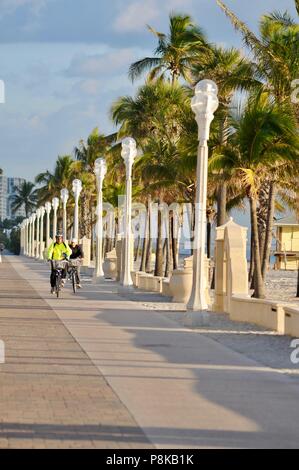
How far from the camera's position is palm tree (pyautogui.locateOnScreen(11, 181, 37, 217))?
6614 inches

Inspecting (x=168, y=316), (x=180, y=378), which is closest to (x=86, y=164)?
(x=168, y=316)

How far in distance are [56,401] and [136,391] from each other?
1137 millimetres

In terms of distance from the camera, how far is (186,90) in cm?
4588

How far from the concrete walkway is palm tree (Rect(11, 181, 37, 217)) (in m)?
151

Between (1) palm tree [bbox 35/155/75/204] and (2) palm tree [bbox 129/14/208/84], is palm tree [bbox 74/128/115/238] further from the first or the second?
(2) palm tree [bbox 129/14/208/84]

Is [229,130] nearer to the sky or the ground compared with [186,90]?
nearer to the ground

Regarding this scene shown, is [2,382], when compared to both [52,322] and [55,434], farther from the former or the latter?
[52,322]

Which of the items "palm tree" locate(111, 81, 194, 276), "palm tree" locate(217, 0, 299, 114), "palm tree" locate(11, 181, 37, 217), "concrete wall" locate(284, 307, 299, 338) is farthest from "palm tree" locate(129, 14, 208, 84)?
"palm tree" locate(11, 181, 37, 217)

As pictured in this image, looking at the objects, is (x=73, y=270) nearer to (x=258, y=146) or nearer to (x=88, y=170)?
(x=258, y=146)

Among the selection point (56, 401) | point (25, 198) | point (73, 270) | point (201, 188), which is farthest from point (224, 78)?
point (25, 198)

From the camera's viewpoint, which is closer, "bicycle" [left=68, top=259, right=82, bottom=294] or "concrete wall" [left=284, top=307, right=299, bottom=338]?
"concrete wall" [left=284, top=307, right=299, bottom=338]

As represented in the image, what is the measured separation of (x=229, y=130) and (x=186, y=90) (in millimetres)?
14801

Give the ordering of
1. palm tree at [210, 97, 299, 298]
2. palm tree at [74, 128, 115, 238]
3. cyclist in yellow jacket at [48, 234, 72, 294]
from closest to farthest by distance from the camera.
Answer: palm tree at [210, 97, 299, 298] < cyclist in yellow jacket at [48, 234, 72, 294] < palm tree at [74, 128, 115, 238]

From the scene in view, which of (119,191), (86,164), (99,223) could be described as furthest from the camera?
(86,164)
